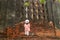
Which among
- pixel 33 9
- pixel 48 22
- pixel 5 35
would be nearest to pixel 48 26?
pixel 48 22

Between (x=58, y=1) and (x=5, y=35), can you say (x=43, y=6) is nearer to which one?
(x=58, y=1)

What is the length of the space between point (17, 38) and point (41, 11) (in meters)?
0.92

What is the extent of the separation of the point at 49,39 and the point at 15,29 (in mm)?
885

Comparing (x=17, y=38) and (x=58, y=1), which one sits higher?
(x=58, y=1)

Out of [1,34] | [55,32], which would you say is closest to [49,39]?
[55,32]

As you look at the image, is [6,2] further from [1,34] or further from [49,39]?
[49,39]

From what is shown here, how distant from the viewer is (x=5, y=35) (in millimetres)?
7070

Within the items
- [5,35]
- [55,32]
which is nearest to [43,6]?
[55,32]

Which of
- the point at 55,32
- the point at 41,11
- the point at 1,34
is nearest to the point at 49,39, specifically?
the point at 55,32

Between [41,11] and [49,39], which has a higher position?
[41,11]

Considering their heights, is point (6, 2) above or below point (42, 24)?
above

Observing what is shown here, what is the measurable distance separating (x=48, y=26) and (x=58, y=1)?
2.35 ft

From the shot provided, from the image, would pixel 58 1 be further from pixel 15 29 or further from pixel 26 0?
pixel 15 29

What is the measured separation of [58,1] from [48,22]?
626 mm
